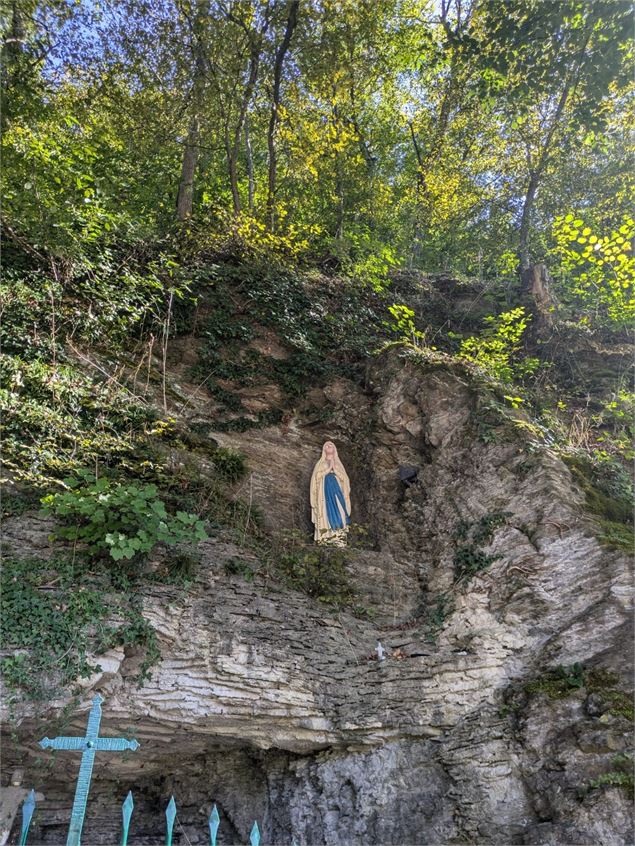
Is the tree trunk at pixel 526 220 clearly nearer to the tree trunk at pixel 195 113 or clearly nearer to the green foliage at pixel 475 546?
the tree trunk at pixel 195 113

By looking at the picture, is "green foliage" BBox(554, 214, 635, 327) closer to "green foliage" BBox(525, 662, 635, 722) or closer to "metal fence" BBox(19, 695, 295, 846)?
"green foliage" BBox(525, 662, 635, 722)

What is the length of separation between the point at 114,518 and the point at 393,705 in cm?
353

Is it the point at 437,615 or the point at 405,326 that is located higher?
the point at 405,326

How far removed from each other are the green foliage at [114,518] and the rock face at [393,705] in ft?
1.37

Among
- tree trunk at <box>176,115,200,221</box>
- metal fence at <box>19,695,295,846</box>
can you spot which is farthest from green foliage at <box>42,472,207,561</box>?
tree trunk at <box>176,115,200,221</box>

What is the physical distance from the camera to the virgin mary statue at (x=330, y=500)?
24.7 feet

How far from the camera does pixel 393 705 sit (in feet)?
18.5

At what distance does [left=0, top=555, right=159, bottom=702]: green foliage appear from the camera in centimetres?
459

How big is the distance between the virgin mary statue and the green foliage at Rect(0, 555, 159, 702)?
3.00 m

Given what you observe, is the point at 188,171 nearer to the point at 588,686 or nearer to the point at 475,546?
the point at 475,546

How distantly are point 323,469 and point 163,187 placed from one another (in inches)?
384

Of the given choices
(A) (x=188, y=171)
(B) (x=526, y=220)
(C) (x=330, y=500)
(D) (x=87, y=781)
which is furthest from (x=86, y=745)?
(B) (x=526, y=220)

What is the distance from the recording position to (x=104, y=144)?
11992mm

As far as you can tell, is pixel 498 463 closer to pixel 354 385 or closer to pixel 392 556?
pixel 392 556
